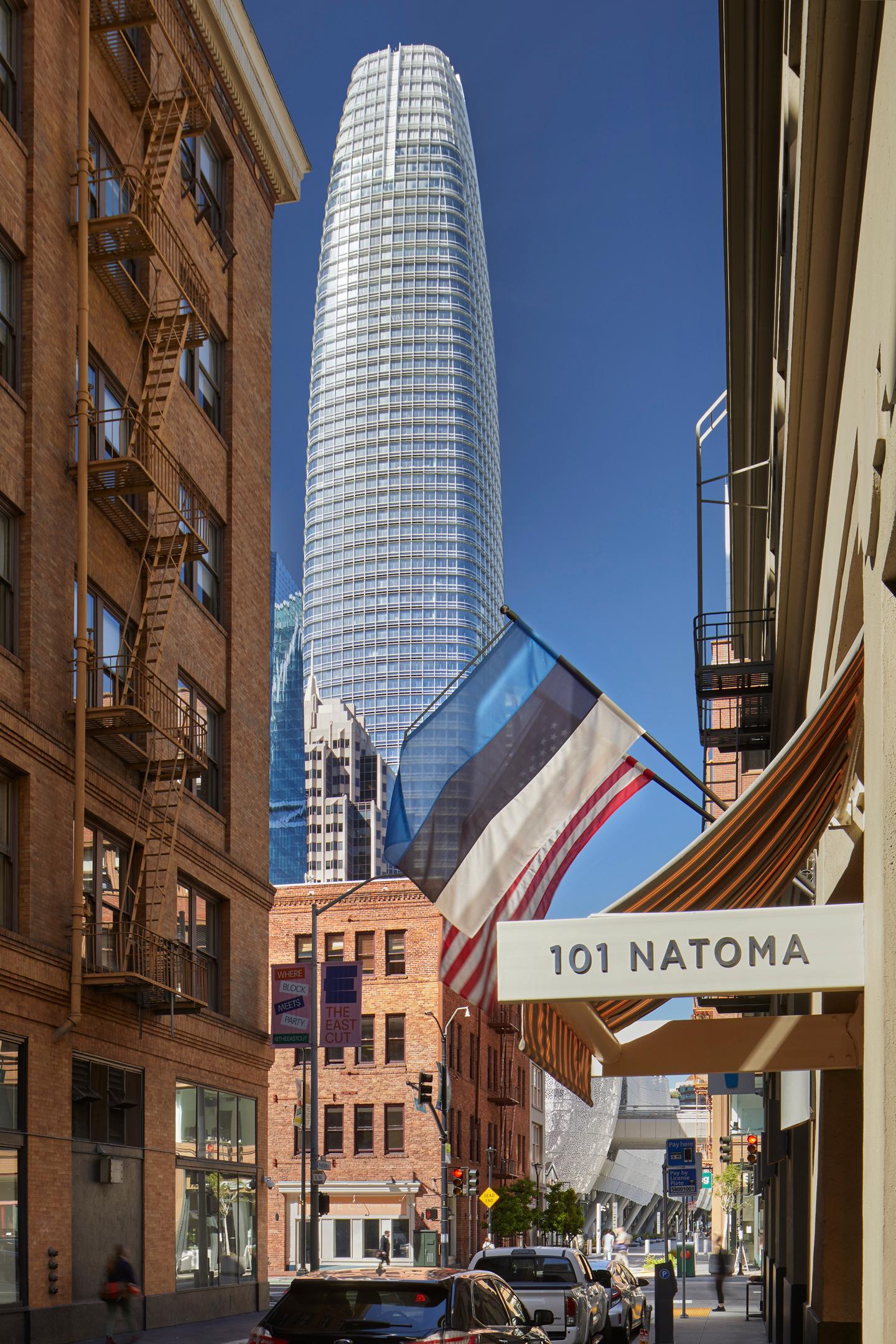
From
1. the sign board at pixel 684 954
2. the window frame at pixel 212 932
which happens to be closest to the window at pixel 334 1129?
the window frame at pixel 212 932

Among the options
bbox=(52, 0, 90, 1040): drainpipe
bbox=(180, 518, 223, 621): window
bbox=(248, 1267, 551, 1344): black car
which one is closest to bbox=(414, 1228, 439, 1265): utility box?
bbox=(180, 518, 223, 621): window

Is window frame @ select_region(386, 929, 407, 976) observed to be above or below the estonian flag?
below

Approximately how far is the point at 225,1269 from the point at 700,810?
24.5 metres

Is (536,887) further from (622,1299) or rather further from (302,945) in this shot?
(302,945)

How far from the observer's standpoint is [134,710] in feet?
83.1

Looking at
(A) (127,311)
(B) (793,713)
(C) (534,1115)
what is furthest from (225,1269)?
(C) (534,1115)

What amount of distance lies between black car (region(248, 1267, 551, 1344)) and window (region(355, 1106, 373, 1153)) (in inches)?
2447

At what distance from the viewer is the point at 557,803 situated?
11039mm

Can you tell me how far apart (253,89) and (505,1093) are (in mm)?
62584

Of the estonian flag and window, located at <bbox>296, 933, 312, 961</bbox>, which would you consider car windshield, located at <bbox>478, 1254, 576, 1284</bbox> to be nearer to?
the estonian flag

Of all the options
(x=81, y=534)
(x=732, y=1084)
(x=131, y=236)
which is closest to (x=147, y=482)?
(x=81, y=534)

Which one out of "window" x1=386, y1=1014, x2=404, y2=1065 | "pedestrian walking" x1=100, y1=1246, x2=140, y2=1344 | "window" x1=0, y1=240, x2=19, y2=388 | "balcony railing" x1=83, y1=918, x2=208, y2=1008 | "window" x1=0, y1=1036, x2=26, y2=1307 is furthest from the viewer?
"window" x1=386, y1=1014, x2=404, y2=1065

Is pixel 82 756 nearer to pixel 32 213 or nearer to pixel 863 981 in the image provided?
pixel 32 213

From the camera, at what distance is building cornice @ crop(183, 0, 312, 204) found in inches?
1331
